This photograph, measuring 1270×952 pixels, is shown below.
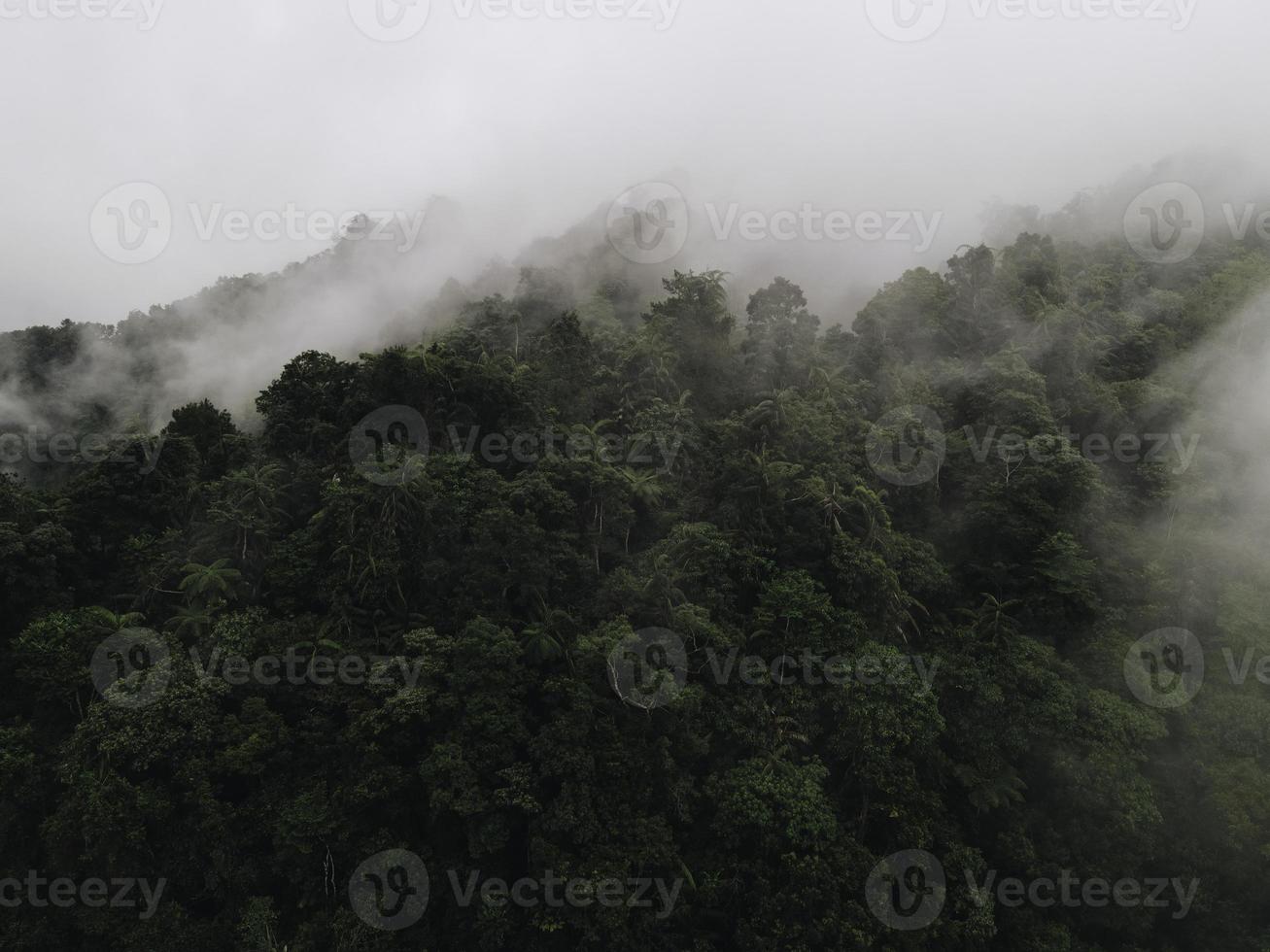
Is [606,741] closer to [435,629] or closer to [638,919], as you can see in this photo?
[638,919]

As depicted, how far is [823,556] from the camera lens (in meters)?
22.4

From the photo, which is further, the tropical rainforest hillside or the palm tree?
the palm tree

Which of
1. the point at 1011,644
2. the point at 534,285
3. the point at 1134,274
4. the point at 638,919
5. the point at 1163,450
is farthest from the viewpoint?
the point at 534,285

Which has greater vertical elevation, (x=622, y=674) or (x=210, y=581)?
(x=210, y=581)

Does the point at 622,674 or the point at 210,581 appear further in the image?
the point at 210,581

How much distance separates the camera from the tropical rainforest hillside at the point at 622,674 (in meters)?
17.3

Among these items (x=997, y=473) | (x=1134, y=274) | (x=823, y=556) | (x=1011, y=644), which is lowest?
(x=1011, y=644)

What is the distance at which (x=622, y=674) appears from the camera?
1853 centimetres

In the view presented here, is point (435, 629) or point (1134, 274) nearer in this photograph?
point (435, 629)

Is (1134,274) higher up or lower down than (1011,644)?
higher up

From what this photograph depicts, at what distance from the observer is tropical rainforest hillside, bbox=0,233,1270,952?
17266 mm

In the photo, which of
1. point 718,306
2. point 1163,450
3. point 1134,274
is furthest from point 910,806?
point 1134,274

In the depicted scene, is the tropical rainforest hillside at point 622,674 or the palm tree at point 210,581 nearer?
the tropical rainforest hillside at point 622,674

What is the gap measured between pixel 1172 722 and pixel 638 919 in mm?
14971
